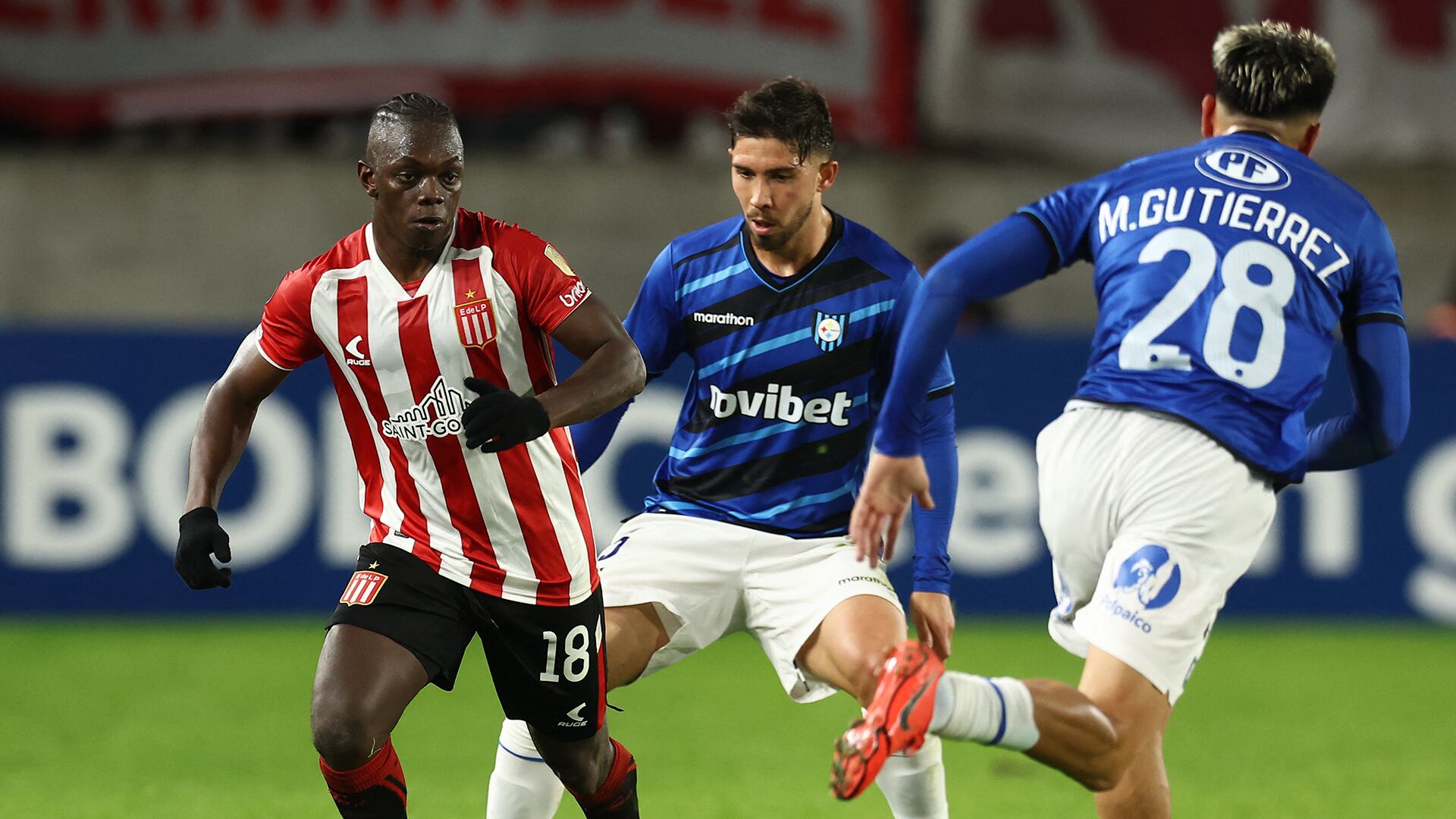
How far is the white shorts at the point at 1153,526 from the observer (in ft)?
11.9

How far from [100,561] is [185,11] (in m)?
5.54

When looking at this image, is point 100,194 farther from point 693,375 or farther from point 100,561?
point 693,375

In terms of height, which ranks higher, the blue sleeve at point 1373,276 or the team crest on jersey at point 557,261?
the blue sleeve at point 1373,276

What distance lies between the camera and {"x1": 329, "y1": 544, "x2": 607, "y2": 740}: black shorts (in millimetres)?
3918

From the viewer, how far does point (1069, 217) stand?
380 cm

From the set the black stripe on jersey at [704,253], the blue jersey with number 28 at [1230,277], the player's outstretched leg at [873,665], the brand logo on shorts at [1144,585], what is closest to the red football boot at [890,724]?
the brand logo on shorts at [1144,585]

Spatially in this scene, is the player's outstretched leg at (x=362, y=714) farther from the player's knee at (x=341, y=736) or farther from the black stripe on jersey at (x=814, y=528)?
the black stripe on jersey at (x=814, y=528)

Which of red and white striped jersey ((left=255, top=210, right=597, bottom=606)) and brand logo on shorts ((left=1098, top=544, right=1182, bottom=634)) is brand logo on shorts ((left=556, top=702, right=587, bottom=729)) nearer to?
red and white striped jersey ((left=255, top=210, right=597, bottom=606))

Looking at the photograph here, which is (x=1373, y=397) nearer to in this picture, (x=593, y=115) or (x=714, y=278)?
(x=714, y=278)

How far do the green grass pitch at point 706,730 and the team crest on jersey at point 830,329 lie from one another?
1.75 meters

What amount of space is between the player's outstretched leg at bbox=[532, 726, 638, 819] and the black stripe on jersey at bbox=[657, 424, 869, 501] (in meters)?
0.75

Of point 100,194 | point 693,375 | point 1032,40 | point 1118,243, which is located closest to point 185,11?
point 100,194

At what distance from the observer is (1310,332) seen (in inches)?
147

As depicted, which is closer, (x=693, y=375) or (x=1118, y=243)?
(x=1118, y=243)
